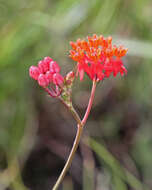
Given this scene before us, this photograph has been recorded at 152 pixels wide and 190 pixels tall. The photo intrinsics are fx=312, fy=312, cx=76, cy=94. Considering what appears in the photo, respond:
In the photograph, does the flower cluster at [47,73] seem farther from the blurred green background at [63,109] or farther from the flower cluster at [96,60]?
the blurred green background at [63,109]

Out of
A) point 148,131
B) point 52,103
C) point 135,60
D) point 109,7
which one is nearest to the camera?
point 148,131

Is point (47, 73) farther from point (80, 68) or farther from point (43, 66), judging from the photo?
point (80, 68)

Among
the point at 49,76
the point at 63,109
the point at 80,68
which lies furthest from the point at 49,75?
the point at 63,109

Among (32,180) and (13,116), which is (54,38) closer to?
(13,116)

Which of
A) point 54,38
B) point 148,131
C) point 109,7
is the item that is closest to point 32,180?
point 148,131

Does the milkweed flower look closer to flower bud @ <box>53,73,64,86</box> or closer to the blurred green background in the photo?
flower bud @ <box>53,73,64,86</box>

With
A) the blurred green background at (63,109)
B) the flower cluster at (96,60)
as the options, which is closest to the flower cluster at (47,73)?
the flower cluster at (96,60)

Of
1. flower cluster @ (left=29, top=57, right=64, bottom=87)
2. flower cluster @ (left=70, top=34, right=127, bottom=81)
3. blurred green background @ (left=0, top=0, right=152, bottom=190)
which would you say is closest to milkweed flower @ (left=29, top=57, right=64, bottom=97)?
flower cluster @ (left=29, top=57, right=64, bottom=87)
